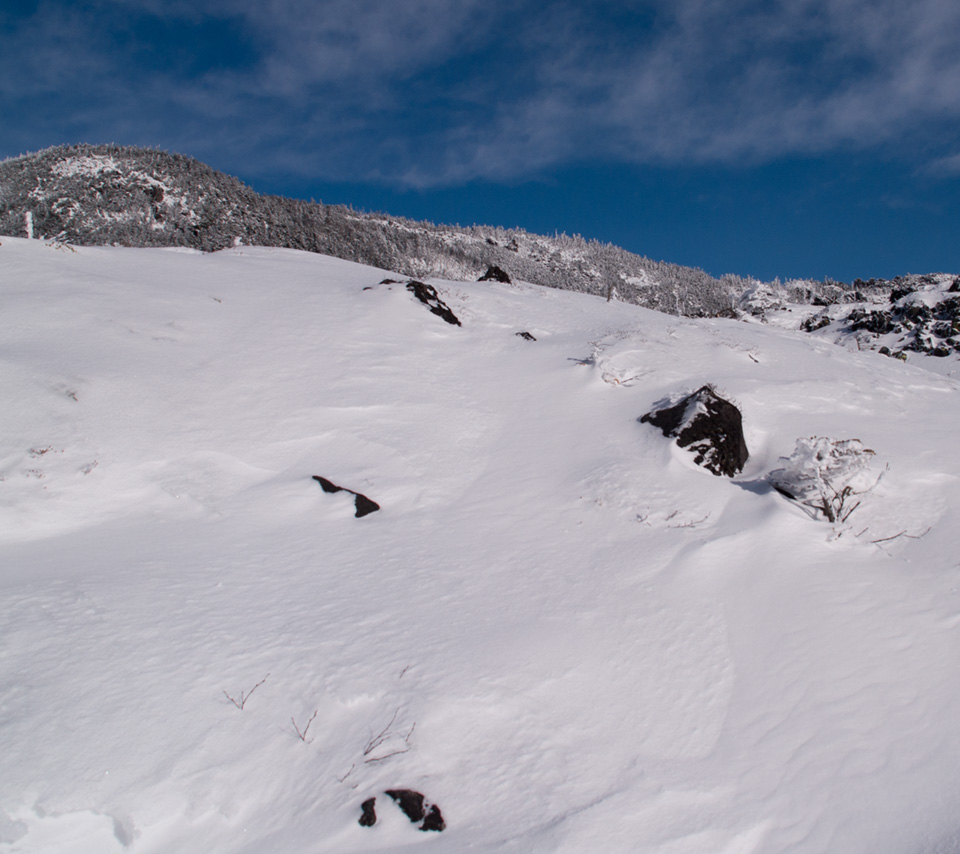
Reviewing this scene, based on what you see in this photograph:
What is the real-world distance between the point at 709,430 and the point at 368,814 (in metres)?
7.96

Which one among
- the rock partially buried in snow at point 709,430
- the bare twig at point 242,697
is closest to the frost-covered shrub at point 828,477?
the rock partially buried in snow at point 709,430

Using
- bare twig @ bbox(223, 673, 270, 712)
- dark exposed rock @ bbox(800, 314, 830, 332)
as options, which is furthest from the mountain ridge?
bare twig @ bbox(223, 673, 270, 712)

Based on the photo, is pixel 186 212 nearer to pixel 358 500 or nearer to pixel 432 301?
pixel 432 301

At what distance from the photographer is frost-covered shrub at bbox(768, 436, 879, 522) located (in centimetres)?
723

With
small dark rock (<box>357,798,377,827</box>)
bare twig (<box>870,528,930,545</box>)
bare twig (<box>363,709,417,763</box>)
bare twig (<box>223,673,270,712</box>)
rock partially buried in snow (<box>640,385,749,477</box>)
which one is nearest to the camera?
small dark rock (<box>357,798,377,827</box>)

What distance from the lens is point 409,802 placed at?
3564mm

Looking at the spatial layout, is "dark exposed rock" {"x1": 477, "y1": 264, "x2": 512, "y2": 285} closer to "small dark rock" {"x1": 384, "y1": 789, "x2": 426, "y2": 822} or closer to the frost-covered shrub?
the frost-covered shrub

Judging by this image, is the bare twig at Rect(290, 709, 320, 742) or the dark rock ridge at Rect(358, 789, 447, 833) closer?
the dark rock ridge at Rect(358, 789, 447, 833)

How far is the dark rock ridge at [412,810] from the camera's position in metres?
3.46

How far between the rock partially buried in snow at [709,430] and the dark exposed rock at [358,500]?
5439 mm

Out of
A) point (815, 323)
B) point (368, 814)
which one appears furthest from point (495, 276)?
point (815, 323)

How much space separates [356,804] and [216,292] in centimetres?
1493

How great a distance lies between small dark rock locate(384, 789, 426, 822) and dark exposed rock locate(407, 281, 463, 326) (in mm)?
13835

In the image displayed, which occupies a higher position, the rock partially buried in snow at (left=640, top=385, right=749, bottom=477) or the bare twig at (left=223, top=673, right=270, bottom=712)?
the rock partially buried in snow at (left=640, top=385, right=749, bottom=477)
